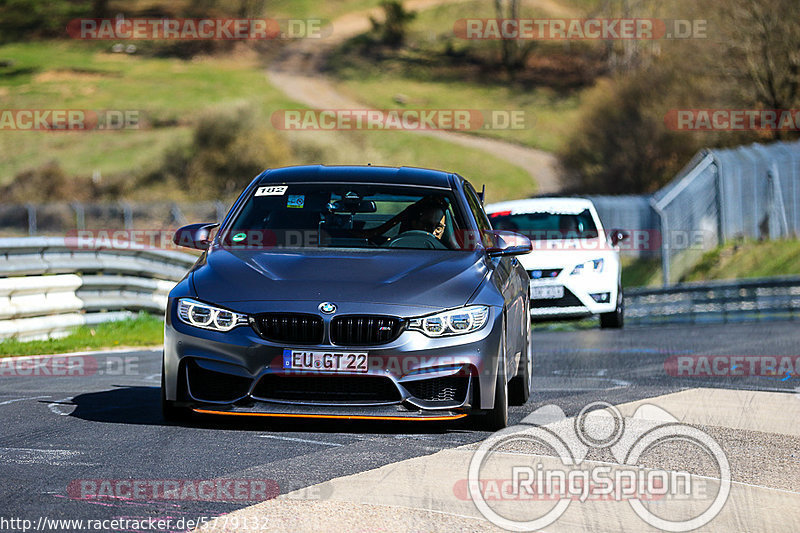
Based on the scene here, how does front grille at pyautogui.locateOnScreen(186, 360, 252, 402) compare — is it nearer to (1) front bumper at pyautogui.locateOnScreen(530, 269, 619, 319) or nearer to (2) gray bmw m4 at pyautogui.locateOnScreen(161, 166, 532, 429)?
(2) gray bmw m4 at pyautogui.locateOnScreen(161, 166, 532, 429)

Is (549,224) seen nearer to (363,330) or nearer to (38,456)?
(363,330)

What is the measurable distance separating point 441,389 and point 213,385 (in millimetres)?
1278

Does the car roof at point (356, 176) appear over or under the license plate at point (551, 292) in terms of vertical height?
over

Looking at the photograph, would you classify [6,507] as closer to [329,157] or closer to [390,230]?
[390,230]

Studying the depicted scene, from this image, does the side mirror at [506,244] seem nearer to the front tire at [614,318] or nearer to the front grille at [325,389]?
the front grille at [325,389]

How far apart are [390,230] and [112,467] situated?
2.83 meters

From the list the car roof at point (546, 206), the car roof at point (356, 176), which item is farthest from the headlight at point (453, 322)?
the car roof at point (546, 206)

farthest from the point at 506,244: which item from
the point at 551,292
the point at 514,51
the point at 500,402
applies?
the point at 514,51

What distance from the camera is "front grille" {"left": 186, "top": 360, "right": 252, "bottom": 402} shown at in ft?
23.7

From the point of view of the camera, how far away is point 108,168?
66.1 metres

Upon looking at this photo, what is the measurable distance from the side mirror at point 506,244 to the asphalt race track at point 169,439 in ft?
3.50

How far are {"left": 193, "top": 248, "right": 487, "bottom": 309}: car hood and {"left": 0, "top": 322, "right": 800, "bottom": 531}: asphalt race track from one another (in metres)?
0.81

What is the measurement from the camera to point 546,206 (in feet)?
60.6

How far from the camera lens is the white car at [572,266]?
685 inches
